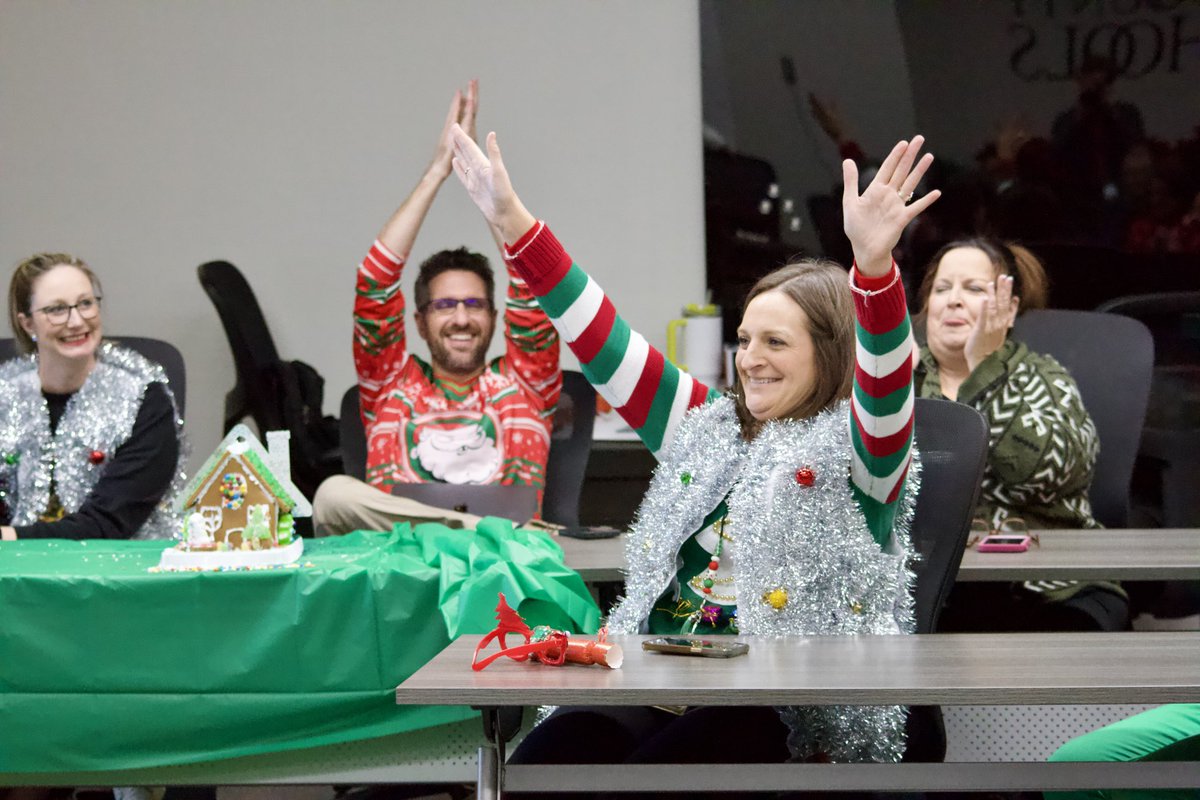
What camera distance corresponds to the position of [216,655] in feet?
7.51

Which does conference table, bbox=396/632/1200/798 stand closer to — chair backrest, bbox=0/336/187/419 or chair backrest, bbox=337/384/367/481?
chair backrest, bbox=337/384/367/481

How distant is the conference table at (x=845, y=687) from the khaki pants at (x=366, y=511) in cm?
97

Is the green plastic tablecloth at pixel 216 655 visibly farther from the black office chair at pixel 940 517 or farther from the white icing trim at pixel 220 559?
the black office chair at pixel 940 517

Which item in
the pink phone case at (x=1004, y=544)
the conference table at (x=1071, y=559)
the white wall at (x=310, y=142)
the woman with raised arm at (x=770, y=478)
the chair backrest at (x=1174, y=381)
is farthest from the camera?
the white wall at (x=310, y=142)

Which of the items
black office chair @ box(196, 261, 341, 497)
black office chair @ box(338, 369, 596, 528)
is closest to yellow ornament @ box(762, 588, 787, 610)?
black office chair @ box(338, 369, 596, 528)

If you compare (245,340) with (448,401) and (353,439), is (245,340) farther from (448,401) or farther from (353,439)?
(448,401)

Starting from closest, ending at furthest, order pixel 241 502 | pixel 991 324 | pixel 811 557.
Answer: pixel 811 557 → pixel 241 502 → pixel 991 324

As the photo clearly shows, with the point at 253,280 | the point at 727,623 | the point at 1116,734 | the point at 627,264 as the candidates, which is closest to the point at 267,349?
the point at 253,280

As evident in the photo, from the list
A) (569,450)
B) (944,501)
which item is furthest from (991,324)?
(944,501)

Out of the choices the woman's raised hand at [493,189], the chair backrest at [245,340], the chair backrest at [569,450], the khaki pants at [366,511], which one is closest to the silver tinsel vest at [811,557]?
the woman's raised hand at [493,189]

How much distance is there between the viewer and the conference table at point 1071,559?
2.42 m

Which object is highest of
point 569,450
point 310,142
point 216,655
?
point 310,142

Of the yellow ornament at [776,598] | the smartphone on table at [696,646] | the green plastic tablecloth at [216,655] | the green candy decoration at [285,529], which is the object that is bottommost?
the green plastic tablecloth at [216,655]

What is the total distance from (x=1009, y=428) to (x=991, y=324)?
0.28 m
